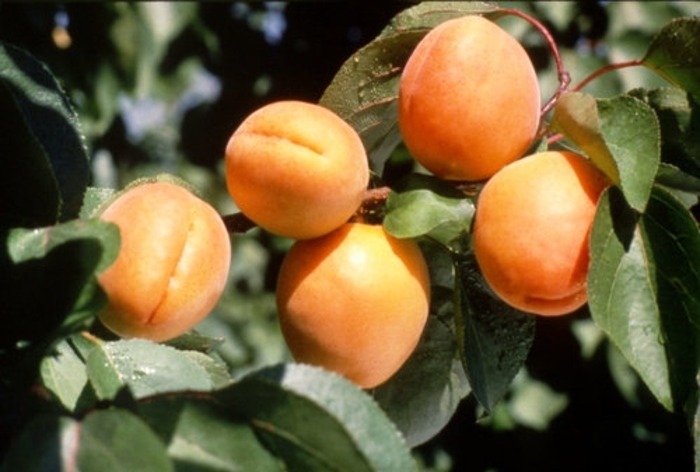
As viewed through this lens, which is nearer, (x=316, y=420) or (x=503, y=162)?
(x=316, y=420)

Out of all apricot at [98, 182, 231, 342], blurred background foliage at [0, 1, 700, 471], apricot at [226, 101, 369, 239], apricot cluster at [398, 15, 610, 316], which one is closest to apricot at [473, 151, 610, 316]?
apricot cluster at [398, 15, 610, 316]

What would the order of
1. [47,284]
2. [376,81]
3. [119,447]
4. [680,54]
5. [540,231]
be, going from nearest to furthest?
[119,447]
[47,284]
[540,231]
[680,54]
[376,81]

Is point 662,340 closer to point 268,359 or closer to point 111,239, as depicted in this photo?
point 111,239

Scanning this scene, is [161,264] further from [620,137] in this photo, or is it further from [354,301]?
[620,137]

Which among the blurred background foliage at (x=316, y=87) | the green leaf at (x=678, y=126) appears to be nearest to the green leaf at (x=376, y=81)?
the green leaf at (x=678, y=126)

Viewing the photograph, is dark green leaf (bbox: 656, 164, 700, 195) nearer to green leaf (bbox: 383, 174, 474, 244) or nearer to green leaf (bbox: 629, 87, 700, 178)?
green leaf (bbox: 629, 87, 700, 178)

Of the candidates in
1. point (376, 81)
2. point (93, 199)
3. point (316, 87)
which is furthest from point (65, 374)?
point (316, 87)

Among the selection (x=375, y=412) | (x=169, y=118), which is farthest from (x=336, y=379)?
(x=169, y=118)

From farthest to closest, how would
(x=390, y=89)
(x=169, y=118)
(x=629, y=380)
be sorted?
(x=169, y=118) < (x=629, y=380) < (x=390, y=89)
